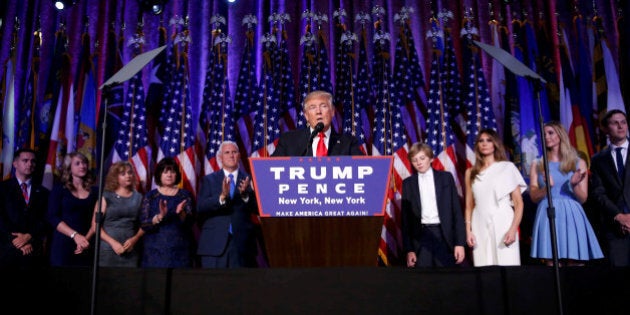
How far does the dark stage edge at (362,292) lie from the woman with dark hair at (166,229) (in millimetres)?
1987

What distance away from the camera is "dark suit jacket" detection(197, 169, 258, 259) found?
3.95 metres

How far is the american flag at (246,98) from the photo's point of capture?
5379 mm

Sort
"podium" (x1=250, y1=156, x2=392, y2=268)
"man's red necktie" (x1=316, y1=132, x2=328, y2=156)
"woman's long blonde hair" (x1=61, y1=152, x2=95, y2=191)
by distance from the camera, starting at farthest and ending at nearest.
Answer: "woman's long blonde hair" (x1=61, y1=152, x2=95, y2=191) → "man's red necktie" (x1=316, y1=132, x2=328, y2=156) → "podium" (x1=250, y1=156, x2=392, y2=268)

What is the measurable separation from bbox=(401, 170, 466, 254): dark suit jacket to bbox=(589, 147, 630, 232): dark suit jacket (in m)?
1.05

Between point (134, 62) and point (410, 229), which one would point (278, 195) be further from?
point (410, 229)

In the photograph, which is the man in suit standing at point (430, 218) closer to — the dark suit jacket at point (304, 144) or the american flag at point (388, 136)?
the american flag at point (388, 136)

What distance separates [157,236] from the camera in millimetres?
4004

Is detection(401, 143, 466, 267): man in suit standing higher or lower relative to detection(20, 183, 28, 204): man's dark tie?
lower

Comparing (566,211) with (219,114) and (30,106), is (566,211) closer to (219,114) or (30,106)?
(219,114)

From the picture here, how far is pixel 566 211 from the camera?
3.89 m

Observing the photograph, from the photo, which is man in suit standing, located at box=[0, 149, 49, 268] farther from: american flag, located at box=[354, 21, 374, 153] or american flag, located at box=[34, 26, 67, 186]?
american flag, located at box=[354, 21, 374, 153]

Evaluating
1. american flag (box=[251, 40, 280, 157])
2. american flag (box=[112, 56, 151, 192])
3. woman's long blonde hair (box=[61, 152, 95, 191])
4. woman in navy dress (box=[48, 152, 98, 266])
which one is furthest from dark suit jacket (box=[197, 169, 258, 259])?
american flag (box=[112, 56, 151, 192])

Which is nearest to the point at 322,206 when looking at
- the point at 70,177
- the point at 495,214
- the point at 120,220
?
the point at 495,214

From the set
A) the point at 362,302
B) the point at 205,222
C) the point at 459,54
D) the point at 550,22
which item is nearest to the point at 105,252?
the point at 205,222
